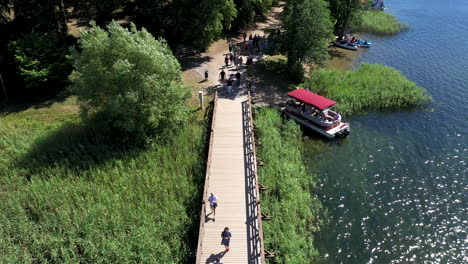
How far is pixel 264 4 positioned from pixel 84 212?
4327 centimetres

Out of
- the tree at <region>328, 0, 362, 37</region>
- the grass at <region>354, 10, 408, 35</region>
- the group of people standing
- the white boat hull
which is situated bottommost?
the white boat hull

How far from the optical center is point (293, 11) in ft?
128

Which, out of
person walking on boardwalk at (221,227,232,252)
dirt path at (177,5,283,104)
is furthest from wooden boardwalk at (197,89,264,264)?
dirt path at (177,5,283,104)

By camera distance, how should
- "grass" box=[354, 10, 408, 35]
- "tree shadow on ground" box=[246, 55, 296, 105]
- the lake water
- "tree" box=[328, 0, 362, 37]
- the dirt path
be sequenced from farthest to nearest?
"grass" box=[354, 10, 408, 35] → "tree" box=[328, 0, 362, 37] → the dirt path → "tree shadow on ground" box=[246, 55, 296, 105] → the lake water

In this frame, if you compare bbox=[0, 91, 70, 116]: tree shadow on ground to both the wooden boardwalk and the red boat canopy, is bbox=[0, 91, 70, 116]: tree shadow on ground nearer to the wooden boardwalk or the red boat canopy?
the wooden boardwalk

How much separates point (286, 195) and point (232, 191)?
4046 mm

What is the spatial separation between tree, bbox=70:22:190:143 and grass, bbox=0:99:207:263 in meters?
2.16

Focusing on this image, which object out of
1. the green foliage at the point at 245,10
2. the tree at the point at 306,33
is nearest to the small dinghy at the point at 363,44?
the tree at the point at 306,33

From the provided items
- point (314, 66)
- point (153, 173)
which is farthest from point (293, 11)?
point (153, 173)

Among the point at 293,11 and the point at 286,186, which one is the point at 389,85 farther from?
the point at 286,186

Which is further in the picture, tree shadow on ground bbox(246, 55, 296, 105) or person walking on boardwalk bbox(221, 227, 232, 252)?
tree shadow on ground bbox(246, 55, 296, 105)

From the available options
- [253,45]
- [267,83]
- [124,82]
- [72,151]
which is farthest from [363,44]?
[72,151]

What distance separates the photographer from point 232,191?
22703 millimetres

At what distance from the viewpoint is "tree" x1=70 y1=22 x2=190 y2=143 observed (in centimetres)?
2475
